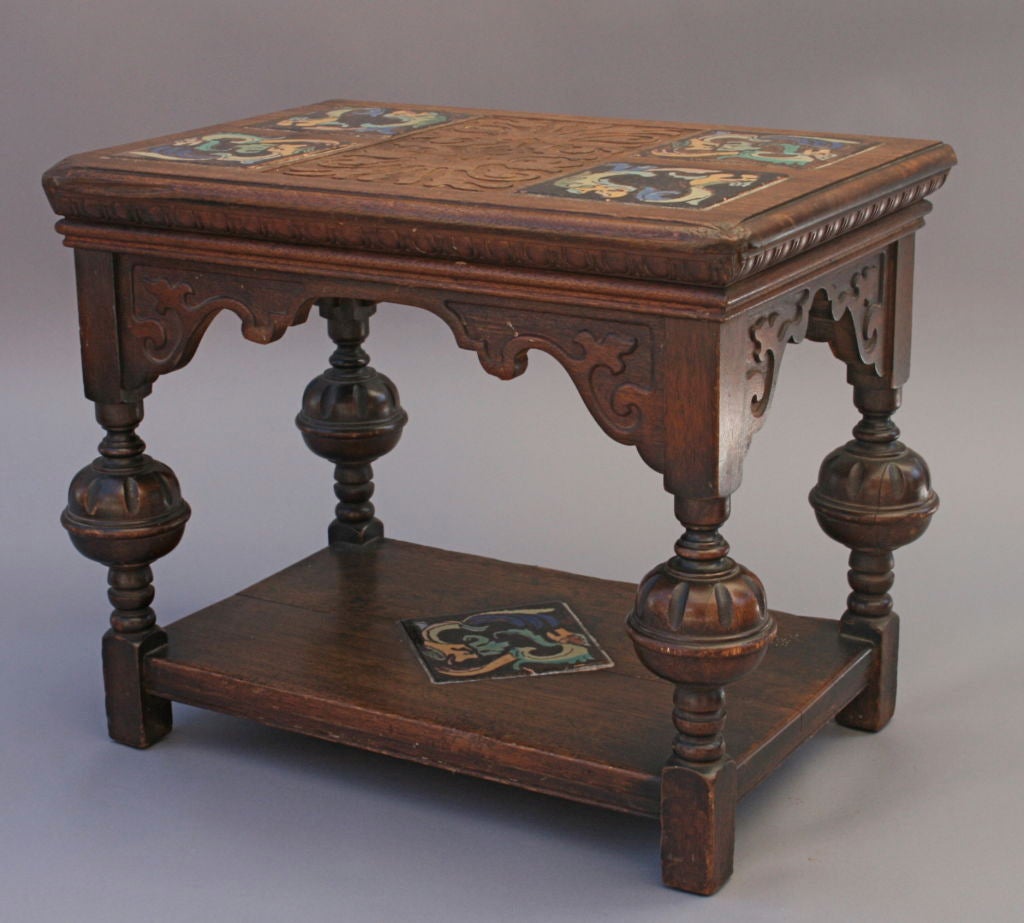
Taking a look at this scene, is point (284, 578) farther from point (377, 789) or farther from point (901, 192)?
point (901, 192)

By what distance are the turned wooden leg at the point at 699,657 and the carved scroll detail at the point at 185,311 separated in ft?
2.05

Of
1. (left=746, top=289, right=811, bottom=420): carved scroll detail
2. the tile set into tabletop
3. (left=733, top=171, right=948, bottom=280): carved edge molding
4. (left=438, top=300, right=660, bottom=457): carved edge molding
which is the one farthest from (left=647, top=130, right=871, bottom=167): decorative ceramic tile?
(left=438, top=300, right=660, bottom=457): carved edge molding

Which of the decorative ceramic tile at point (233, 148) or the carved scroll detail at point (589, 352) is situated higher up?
the decorative ceramic tile at point (233, 148)

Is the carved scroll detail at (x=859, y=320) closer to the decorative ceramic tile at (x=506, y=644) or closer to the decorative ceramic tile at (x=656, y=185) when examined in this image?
the decorative ceramic tile at (x=656, y=185)

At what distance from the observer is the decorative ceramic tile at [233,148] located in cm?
299

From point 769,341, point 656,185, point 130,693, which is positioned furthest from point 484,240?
point 130,693

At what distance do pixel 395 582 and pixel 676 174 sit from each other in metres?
1.00

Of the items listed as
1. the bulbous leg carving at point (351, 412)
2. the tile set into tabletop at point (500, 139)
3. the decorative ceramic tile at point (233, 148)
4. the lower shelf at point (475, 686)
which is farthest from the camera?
the bulbous leg carving at point (351, 412)

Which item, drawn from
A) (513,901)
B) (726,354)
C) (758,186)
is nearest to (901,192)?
(758,186)

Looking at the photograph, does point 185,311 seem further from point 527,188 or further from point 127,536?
point 527,188

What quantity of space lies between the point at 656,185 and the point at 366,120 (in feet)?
2.55

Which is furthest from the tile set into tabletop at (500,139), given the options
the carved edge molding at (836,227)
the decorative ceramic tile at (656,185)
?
the carved edge molding at (836,227)

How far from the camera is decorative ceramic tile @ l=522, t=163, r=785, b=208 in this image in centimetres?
262

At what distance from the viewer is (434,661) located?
314cm
